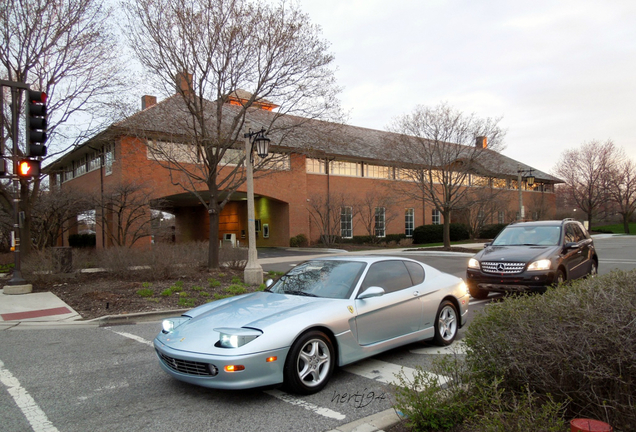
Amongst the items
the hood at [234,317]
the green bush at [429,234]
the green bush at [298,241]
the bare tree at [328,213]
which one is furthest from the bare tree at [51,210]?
the green bush at [429,234]

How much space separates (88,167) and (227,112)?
15.0m

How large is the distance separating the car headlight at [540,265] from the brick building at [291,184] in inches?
331

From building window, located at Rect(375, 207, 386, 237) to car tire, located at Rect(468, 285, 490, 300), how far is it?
2416 cm

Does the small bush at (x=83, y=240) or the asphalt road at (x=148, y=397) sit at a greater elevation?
the small bush at (x=83, y=240)

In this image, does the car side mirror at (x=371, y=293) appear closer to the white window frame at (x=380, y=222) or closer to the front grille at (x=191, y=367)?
the front grille at (x=191, y=367)

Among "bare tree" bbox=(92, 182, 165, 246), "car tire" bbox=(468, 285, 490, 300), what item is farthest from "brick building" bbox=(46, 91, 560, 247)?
"car tire" bbox=(468, 285, 490, 300)

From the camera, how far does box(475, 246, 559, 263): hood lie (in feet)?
28.9

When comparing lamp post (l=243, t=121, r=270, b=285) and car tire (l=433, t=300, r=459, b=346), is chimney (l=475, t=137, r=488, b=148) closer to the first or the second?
lamp post (l=243, t=121, r=270, b=285)

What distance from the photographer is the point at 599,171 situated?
48.8 metres

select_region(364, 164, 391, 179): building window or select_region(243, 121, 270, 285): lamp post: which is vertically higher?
select_region(364, 164, 391, 179): building window

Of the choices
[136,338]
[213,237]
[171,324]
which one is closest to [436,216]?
[213,237]

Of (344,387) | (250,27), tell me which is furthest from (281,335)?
(250,27)

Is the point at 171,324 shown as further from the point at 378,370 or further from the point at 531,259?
the point at 531,259

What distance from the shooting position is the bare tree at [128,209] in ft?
68.9
